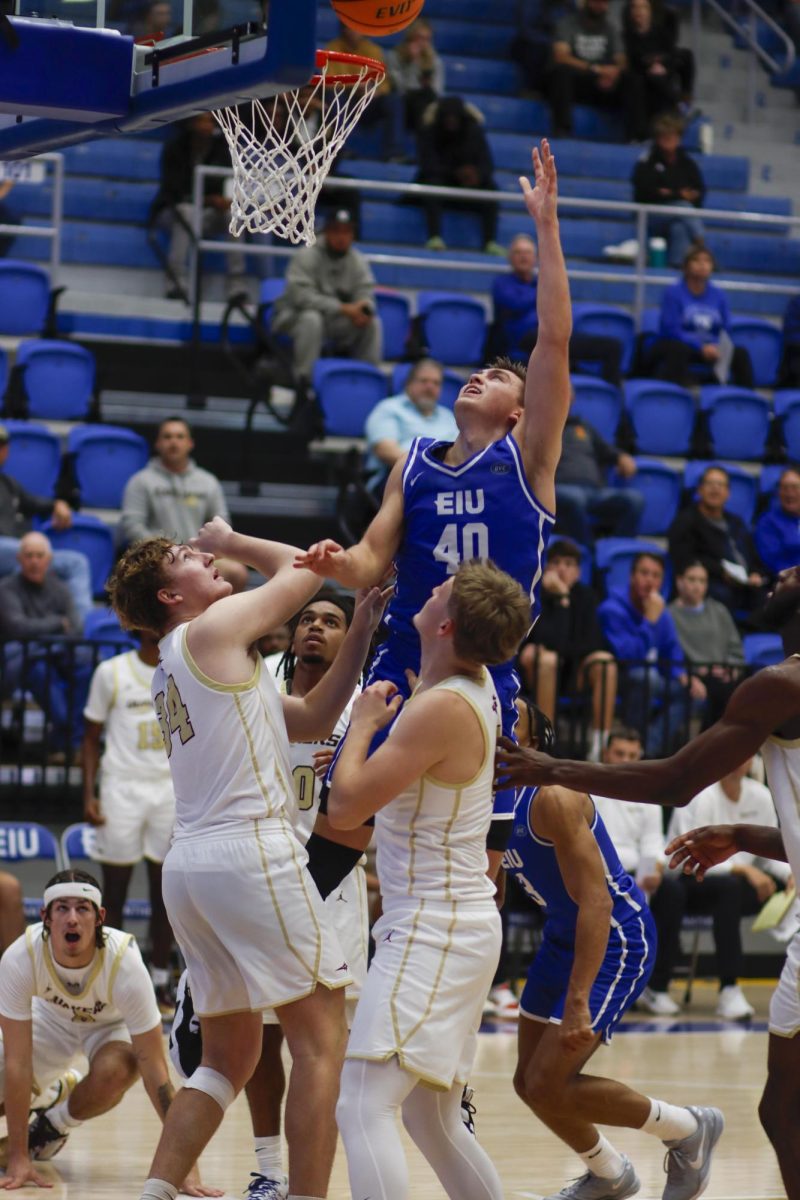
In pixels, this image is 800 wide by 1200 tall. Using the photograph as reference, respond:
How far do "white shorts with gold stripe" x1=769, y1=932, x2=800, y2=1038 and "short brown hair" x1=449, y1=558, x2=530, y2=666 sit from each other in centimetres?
111

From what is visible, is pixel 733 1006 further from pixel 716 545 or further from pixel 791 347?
pixel 791 347

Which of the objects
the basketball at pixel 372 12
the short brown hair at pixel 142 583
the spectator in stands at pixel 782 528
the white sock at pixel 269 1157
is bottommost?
the white sock at pixel 269 1157

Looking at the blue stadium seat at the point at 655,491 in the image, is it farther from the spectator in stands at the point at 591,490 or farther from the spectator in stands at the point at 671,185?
the spectator in stands at the point at 671,185

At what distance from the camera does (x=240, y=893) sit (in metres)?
5.04

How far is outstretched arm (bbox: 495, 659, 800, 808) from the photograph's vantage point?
15.8 feet

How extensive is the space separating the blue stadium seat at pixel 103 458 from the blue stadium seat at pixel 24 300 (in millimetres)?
1354

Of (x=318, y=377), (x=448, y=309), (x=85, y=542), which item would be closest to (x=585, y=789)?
(x=85, y=542)

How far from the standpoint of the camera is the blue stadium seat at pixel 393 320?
48.4 feet

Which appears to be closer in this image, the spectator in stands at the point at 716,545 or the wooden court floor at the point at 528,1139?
the wooden court floor at the point at 528,1139

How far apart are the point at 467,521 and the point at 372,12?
190cm

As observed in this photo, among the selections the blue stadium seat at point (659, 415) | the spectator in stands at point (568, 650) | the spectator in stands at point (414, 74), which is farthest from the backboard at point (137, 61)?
the spectator in stands at point (414, 74)

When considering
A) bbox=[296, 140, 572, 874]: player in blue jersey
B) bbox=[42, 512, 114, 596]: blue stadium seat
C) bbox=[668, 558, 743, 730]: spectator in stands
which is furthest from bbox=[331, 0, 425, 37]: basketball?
bbox=[668, 558, 743, 730]: spectator in stands

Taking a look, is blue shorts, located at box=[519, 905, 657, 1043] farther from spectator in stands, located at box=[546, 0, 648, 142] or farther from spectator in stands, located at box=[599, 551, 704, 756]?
spectator in stands, located at box=[546, 0, 648, 142]

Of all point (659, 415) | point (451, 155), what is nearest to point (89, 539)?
point (659, 415)
